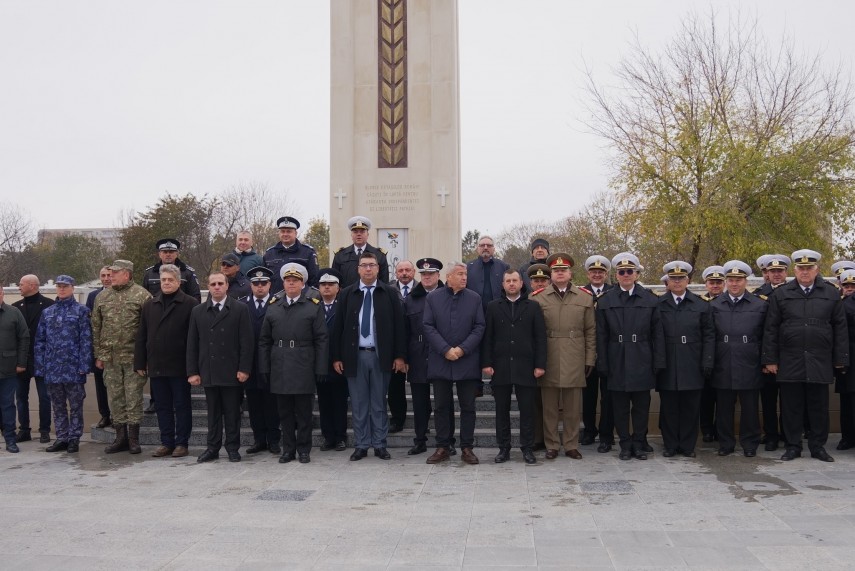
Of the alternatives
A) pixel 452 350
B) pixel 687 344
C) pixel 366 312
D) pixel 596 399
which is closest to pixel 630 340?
pixel 687 344

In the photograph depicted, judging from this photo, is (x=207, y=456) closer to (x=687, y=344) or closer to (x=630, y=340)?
(x=630, y=340)

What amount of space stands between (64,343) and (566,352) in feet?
18.4

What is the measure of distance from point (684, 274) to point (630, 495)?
2.89 metres

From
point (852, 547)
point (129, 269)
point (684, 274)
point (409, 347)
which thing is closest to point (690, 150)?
point (684, 274)

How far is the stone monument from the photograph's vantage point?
1527cm

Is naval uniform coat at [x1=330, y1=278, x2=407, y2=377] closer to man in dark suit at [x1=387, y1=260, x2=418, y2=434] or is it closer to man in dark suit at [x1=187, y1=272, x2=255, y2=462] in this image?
man in dark suit at [x1=387, y1=260, x2=418, y2=434]

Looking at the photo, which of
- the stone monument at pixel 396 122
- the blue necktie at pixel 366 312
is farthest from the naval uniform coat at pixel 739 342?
the stone monument at pixel 396 122

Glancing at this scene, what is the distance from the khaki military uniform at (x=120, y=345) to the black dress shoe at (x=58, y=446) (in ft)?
2.73

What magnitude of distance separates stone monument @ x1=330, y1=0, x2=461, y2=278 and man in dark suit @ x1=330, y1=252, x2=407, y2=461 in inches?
256

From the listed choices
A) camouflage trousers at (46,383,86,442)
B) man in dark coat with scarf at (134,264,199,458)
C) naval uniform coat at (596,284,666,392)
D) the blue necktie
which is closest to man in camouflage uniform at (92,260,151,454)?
man in dark coat with scarf at (134,264,199,458)

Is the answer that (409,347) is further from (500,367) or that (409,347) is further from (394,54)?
(394,54)

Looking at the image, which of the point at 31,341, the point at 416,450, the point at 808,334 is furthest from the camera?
the point at 31,341

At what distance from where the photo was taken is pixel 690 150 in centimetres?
2027

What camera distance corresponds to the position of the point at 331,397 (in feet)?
29.9
